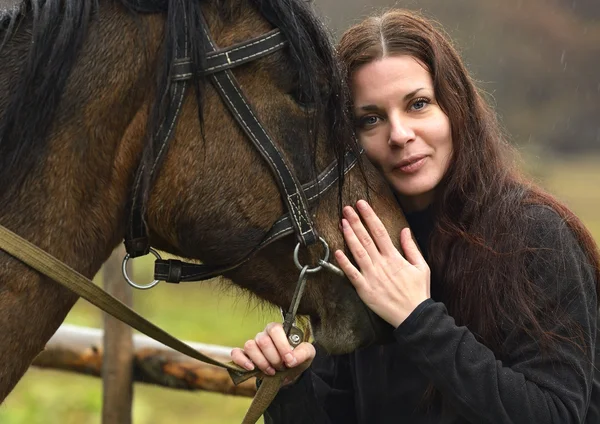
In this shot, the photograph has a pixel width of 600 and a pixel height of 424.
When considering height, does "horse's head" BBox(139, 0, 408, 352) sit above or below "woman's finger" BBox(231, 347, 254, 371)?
above

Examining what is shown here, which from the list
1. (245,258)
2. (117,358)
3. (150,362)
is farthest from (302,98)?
(117,358)

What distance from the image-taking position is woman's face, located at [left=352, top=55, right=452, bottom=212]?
2271mm

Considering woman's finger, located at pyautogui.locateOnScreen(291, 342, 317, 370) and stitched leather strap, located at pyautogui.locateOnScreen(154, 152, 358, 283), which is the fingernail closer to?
woman's finger, located at pyautogui.locateOnScreen(291, 342, 317, 370)

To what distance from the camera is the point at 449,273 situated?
7.38 ft

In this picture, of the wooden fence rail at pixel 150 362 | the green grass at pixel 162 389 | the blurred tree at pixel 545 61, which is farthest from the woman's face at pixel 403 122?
the blurred tree at pixel 545 61

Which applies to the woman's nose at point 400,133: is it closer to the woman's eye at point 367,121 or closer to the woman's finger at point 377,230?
the woman's eye at point 367,121

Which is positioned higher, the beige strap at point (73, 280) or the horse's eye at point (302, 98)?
the horse's eye at point (302, 98)

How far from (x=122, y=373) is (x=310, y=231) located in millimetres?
1897

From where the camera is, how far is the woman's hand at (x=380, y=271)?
2059 millimetres

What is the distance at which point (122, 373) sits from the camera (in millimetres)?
3617

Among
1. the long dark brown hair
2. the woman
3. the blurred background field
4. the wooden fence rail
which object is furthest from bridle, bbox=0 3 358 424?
the blurred background field

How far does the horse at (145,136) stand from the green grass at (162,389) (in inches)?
16.6

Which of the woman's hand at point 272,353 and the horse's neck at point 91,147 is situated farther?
the woman's hand at point 272,353

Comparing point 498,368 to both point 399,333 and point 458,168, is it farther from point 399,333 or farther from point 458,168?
point 458,168
